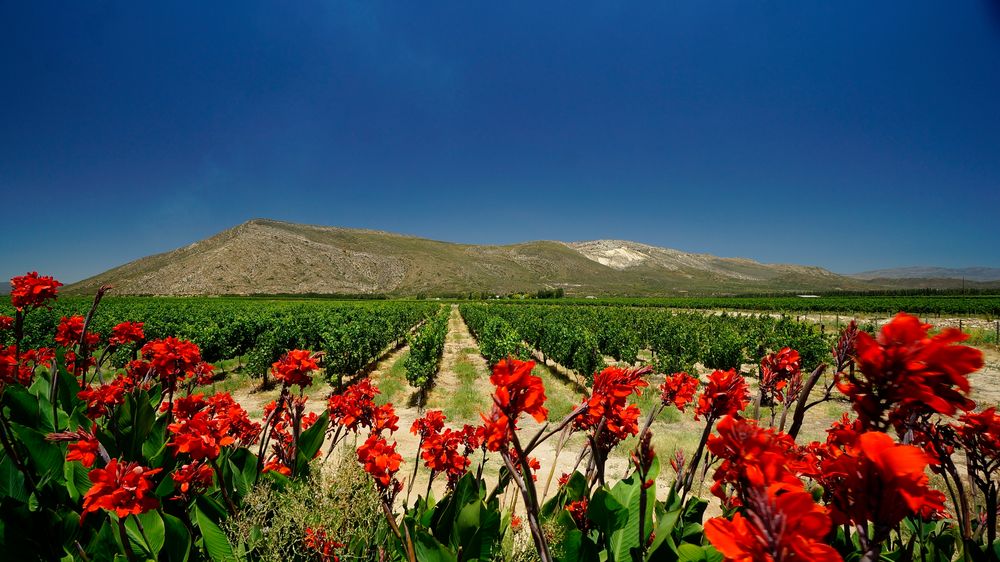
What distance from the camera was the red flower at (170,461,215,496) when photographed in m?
2.21

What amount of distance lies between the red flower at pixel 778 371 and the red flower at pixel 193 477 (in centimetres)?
365

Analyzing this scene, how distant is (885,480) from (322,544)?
2.47 metres

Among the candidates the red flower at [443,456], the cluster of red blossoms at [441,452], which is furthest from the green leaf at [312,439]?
the red flower at [443,456]

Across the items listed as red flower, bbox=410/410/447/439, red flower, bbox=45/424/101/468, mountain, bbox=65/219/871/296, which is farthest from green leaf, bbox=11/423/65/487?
mountain, bbox=65/219/871/296

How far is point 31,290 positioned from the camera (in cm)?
341

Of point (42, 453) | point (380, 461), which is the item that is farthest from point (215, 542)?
point (42, 453)

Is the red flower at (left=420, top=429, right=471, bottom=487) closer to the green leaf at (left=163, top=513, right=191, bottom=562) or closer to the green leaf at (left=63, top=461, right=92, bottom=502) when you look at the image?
the green leaf at (left=163, top=513, right=191, bottom=562)

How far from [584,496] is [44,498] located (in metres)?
3.72

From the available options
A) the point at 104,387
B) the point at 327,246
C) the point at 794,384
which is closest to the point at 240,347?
the point at 104,387

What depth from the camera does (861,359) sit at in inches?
37.3

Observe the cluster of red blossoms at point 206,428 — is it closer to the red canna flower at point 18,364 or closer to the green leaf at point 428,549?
the red canna flower at point 18,364

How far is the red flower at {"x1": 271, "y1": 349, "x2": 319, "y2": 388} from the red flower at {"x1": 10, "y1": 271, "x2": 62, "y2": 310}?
7.48 feet

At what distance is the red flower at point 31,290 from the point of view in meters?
3.35

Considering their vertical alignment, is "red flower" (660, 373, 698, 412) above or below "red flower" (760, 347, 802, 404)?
below
